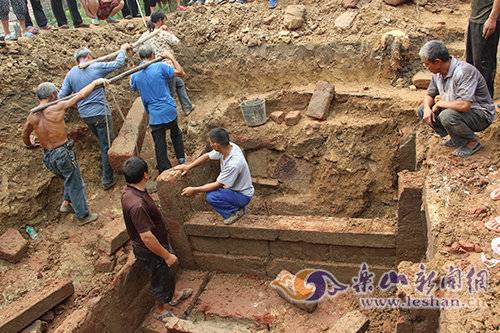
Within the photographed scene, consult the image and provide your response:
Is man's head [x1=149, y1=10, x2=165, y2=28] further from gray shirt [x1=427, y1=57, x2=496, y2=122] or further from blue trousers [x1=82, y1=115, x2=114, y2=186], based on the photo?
gray shirt [x1=427, y1=57, x2=496, y2=122]

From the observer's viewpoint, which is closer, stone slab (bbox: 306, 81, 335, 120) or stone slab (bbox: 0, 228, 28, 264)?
stone slab (bbox: 0, 228, 28, 264)

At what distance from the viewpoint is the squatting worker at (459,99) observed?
179 inches

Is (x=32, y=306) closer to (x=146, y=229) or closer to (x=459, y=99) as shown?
(x=146, y=229)

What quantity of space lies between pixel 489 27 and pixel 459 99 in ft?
3.68

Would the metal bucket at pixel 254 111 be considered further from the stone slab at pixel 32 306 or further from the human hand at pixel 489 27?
the stone slab at pixel 32 306

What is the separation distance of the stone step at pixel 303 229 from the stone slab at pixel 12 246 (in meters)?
2.08

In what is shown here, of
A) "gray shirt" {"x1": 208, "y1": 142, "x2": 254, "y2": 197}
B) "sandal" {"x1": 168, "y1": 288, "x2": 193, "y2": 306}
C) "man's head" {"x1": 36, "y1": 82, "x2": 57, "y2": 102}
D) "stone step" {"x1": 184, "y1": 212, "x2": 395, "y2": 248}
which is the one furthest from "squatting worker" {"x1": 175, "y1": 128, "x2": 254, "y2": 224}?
"man's head" {"x1": 36, "y1": 82, "x2": 57, "y2": 102}

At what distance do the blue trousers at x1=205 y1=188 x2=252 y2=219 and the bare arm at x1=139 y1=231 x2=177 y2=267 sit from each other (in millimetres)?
951

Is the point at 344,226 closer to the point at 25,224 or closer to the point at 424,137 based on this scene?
the point at 424,137

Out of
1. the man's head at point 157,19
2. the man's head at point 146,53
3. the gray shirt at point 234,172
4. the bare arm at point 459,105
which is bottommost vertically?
the gray shirt at point 234,172

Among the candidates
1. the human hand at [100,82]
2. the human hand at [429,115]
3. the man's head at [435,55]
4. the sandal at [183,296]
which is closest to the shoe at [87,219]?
the sandal at [183,296]

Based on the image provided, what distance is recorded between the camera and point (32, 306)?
15.3 ft

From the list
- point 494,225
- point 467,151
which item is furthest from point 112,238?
point 467,151

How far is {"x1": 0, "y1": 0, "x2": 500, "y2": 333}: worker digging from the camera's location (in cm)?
452
